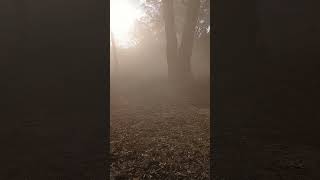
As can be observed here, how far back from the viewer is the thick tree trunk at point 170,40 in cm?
2398

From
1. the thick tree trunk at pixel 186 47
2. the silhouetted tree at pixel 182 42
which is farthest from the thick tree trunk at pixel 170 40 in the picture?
the thick tree trunk at pixel 186 47

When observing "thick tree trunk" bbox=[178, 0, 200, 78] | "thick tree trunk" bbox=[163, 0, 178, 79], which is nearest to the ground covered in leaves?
"thick tree trunk" bbox=[178, 0, 200, 78]

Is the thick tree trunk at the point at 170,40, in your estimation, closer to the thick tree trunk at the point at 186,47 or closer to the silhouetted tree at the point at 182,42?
the silhouetted tree at the point at 182,42

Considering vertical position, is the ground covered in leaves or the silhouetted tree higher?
the silhouetted tree

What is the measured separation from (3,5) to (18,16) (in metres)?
0.36

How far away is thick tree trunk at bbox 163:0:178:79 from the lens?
23984 millimetres

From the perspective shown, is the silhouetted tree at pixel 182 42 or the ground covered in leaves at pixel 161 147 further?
the silhouetted tree at pixel 182 42

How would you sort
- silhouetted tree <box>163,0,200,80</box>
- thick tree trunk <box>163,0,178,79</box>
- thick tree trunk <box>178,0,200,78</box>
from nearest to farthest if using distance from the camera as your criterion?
silhouetted tree <box>163,0,200,80</box> < thick tree trunk <box>178,0,200,78</box> < thick tree trunk <box>163,0,178,79</box>

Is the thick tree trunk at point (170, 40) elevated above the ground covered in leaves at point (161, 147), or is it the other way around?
the thick tree trunk at point (170, 40)

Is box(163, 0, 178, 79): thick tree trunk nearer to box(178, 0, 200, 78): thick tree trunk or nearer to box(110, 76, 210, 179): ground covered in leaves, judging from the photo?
box(178, 0, 200, 78): thick tree trunk

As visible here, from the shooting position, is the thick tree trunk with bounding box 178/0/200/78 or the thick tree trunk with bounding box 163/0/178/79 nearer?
the thick tree trunk with bounding box 178/0/200/78

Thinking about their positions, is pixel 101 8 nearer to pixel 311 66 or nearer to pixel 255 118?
pixel 255 118

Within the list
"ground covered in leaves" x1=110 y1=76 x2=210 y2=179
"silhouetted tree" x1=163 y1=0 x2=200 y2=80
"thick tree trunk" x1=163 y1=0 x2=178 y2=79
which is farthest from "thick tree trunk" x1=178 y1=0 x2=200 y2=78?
"ground covered in leaves" x1=110 y1=76 x2=210 y2=179

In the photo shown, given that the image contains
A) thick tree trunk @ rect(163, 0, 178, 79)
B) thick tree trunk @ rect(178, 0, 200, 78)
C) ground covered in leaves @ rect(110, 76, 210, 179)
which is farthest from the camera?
thick tree trunk @ rect(163, 0, 178, 79)
